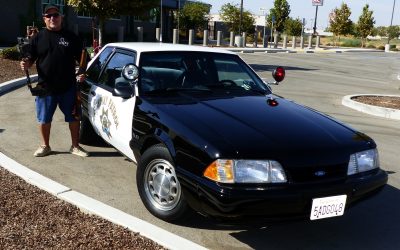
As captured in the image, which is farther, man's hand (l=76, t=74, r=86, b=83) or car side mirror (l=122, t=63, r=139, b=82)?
man's hand (l=76, t=74, r=86, b=83)

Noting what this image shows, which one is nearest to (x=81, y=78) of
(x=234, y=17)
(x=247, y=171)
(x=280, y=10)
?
(x=247, y=171)

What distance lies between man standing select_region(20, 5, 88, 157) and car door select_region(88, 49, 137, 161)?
0.33m

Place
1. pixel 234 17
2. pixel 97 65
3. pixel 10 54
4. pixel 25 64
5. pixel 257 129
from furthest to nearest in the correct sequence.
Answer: pixel 234 17 < pixel 10 54 < pixel 97 65 < pixel 25 64 < pixel 257 129

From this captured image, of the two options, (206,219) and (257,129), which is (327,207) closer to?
(257,129)

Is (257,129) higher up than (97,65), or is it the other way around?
(97,65)

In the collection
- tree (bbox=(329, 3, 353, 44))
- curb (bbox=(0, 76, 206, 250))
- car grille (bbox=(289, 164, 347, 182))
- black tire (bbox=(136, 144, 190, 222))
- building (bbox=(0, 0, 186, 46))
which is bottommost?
curb (bbox=(0, 76, 206, 250))

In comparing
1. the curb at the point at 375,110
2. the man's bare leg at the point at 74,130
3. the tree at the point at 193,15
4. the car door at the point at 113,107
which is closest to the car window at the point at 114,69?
the car door at the point at 113,107

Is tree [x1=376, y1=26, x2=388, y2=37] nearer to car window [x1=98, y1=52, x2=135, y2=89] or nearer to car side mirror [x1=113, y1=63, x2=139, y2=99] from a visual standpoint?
car window [x1=98, y1=52, x2=135, y2=89]

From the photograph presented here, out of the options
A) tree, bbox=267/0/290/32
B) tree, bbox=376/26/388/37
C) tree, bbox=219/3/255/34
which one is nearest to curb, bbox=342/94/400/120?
tree, bbox=219/3/255/34

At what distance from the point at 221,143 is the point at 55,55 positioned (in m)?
2.87

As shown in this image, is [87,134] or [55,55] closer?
[55,55]

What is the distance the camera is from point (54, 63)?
546 centimetres

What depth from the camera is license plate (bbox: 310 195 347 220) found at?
11.2 feet

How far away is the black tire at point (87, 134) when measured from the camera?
620cm
